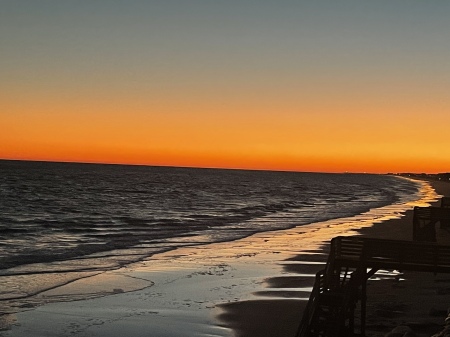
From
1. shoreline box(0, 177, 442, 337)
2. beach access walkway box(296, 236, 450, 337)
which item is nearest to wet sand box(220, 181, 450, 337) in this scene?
shoreline box(0, 177, 442, 337)

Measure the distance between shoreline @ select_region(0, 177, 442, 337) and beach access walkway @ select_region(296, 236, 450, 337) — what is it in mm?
1959

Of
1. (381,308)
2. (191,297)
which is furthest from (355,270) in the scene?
(191,297)

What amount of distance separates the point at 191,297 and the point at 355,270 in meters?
6.41

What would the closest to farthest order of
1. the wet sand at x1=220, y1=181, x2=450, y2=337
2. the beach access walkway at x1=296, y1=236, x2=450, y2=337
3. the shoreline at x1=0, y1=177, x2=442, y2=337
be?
the beach access walkway at x1=296, y1=236, x2=450, y2=337
the wet sand at x1=220, y1=181, x2=450, y2=337
the shoreline at x1=0, y1=177, x2=442, y2=337

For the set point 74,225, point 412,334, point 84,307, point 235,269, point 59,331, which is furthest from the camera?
point 74,225

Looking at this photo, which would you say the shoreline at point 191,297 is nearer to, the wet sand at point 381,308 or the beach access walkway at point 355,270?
the wet sand at point 381,308

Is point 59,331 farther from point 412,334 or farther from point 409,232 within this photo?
point 409,232

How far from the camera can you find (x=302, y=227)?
50.2m

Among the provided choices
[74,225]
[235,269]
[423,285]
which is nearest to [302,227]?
[74,225]

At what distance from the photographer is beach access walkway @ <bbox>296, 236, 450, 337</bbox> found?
14.1 meters

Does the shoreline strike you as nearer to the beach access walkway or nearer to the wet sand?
the wet sand

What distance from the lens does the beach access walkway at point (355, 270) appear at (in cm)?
1412

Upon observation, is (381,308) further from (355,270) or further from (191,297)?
(191,297)

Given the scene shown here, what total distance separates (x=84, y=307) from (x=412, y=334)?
9.55m
